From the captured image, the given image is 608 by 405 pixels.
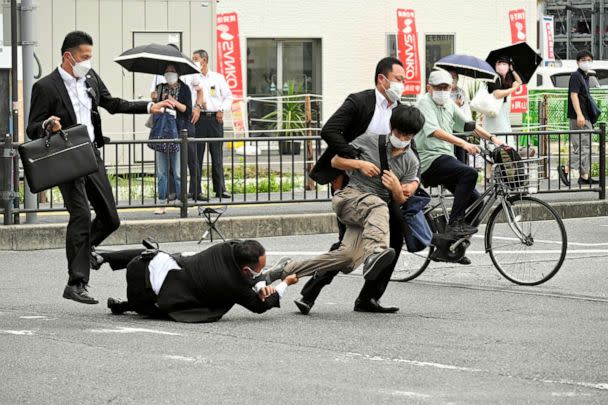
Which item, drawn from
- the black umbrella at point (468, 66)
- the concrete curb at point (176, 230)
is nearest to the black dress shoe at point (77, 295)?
the concrete curb at point (176, 230)

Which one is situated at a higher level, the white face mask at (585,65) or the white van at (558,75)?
the white van at (558,75)

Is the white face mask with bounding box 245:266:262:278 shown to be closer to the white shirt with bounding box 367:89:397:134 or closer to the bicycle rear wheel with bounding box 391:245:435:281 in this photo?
the white shirt with bounding box 367:89:397:134

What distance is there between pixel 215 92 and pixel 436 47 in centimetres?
1698

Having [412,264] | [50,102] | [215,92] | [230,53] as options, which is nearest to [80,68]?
[50,102]

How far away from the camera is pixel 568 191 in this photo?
57.7 feet

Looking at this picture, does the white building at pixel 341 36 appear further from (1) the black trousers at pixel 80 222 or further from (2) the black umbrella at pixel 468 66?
(1) the black trousers at pixel 80 222

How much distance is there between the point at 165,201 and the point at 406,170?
6.47 m

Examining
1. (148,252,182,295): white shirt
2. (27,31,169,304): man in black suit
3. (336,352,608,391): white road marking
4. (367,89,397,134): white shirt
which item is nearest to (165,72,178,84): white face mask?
(27,31,169,304): man in black suit

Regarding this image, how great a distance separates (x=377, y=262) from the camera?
9297mm

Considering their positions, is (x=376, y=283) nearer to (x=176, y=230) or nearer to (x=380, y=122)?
(x=380, y=122)

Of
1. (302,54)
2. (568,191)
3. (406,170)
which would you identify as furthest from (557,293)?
(302,54)

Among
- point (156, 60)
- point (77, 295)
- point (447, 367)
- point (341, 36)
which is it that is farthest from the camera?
point (341, 36)

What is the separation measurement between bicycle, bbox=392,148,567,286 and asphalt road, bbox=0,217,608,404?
198 millimetres

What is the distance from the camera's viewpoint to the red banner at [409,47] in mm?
30766
